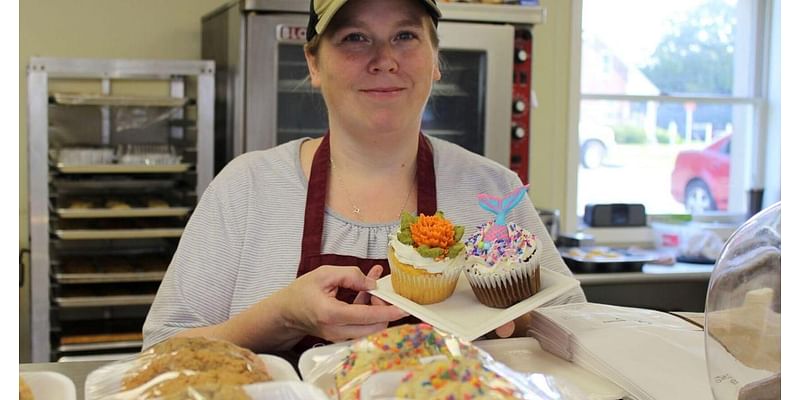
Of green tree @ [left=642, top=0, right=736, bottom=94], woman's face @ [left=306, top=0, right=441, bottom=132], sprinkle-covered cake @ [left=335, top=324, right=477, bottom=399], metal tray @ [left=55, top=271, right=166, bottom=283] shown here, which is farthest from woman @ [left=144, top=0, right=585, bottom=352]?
green tree @ [left=642, top=0, right=736, bottom=94]

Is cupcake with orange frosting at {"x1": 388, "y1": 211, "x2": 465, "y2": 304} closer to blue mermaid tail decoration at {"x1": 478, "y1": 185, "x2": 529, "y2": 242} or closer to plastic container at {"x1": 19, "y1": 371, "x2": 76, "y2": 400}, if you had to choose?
blue mermaid tail decoration at {"x1": 478, "y1": 185, "x2": 529, "y2": 242}

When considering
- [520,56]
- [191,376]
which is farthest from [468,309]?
[520,56]

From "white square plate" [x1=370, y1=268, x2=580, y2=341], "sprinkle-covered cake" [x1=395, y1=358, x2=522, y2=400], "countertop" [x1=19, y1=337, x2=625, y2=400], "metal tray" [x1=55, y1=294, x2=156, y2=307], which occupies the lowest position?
"metal tray" [x1=55, y1=294, x2=156, y2=307]

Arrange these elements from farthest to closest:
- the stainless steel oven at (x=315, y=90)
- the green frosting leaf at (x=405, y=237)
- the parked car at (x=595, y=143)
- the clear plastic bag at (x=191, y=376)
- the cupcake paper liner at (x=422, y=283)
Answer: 1. the parked car at (x=595, y=143)
2. the stainless steel oven at (x=315, y=90)
3. the green frosting leaf at (x=405, y=237)
4. the cupcake paper liner at (x=422, y=283)
5. the clear plastic bag at (x=191, y=376)

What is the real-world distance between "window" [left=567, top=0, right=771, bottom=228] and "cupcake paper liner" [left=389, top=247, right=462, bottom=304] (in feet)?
9.94

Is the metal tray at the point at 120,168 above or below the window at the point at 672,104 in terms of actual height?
below

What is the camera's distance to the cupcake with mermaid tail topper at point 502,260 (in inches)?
55.2

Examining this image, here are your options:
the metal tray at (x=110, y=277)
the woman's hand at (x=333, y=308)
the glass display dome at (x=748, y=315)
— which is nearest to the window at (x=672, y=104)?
the metal tray at (x=110, y=277)

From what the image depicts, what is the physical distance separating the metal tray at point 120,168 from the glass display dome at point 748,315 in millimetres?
2462

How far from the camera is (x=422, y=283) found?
137 cm

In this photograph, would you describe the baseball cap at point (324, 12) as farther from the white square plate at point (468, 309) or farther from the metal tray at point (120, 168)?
the metal tray at point (120, 168)

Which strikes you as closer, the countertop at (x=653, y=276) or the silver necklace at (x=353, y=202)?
the silver necklace at (x=353, y=202)

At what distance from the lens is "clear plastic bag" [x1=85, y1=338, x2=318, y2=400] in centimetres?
81
